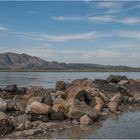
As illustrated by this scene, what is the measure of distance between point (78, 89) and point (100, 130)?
7167mm

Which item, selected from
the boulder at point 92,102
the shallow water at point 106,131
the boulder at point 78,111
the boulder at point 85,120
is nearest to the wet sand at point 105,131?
the shallow water at point 106,131

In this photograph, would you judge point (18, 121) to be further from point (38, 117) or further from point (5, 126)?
point (38, 117)

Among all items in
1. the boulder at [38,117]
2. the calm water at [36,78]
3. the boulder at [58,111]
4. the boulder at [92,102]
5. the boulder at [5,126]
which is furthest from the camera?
the calm water at [36,78]

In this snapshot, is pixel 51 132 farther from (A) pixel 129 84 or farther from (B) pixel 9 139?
(A) pixel 129 84

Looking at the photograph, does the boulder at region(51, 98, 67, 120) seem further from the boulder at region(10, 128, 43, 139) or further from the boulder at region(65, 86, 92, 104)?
the boulder at region(10, 128, 43, 139)

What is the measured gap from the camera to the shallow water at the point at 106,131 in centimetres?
1512

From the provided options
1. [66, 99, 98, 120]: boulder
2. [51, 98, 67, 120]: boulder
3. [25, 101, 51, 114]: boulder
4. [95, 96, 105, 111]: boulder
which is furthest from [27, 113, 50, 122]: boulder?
[95, 96, 105, 111]: boulder

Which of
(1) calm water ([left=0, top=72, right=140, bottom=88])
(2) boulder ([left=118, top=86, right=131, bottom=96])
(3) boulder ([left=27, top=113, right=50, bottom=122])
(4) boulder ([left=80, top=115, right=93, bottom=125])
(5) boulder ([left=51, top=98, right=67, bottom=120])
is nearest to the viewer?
(4) boulder ([left=80, top=115, right=93, bottom=125])

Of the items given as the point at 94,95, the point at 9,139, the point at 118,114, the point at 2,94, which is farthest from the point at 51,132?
the point at 2,94

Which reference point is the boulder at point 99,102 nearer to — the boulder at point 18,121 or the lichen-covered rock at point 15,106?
the lichen-covered rock at point 15,106

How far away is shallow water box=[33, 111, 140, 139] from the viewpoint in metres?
15.1

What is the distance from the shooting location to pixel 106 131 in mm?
16203

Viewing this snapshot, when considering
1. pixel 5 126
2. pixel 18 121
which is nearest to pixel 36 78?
pixel 18 121

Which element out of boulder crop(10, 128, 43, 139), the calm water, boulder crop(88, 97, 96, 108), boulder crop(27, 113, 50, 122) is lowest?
the calm water
